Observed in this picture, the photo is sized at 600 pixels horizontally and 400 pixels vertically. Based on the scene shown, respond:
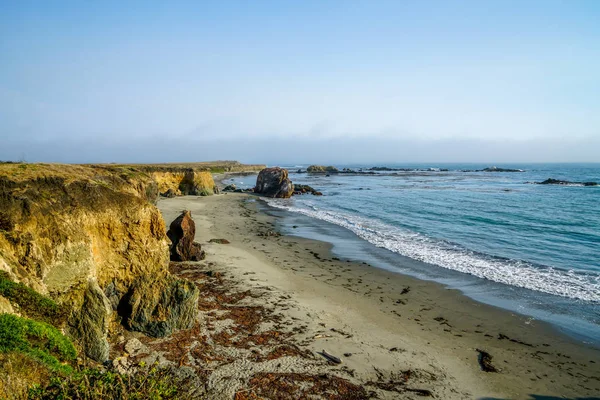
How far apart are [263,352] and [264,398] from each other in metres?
1.67

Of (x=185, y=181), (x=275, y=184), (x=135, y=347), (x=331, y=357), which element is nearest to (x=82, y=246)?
(x=135, y=347)

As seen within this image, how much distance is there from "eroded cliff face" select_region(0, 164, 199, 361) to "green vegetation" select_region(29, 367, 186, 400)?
3.22 metres

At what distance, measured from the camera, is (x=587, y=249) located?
785 inches

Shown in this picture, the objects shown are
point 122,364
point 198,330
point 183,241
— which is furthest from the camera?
point 183,241

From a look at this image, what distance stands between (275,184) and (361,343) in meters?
41.5

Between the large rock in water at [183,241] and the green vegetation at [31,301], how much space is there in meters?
8.68

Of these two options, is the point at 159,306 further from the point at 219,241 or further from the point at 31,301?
the point at 219,241

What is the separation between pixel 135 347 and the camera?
330 inches

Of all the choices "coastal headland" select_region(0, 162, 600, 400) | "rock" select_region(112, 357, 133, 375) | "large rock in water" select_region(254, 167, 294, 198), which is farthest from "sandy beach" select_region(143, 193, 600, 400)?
"large rock in water" select_region(254, 167, 294, 198)

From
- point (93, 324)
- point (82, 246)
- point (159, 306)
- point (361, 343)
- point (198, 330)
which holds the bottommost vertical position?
point (361, 343)

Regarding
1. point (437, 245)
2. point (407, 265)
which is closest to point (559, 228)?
point (437, 245)

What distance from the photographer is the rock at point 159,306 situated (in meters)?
9.08

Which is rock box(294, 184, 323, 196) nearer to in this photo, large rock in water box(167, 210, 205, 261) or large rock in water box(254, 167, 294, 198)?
large rock in water box(254, 167, 294, 198)

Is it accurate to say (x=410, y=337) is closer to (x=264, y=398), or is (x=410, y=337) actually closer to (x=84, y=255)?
(x=264, y=398)
